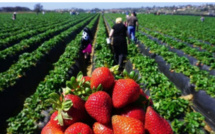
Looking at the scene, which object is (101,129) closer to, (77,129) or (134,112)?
(77,129)

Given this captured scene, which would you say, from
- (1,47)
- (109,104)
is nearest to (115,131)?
(109,104)

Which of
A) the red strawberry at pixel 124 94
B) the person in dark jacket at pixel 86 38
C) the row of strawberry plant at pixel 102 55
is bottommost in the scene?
the row of strawberry plant at pixel 102 55

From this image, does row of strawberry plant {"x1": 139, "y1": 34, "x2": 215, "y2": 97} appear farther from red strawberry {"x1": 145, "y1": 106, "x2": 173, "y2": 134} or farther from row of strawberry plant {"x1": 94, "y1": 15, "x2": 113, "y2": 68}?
red strawberry {"x1": 145, "y1": 106, "x2": 173, "y2": 134}

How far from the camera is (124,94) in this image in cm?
177

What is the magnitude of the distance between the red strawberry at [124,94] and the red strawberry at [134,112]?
57mm

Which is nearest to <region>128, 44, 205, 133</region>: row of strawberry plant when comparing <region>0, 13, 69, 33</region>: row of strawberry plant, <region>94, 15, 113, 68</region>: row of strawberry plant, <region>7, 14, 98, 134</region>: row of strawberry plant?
<region>94, 15, 113, 68</region>: row of strawberry plant

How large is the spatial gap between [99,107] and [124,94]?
25 centimetres

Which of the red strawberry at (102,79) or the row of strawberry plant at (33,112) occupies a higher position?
the red strawberry at (102,79)

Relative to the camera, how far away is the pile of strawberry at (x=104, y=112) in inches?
64.6

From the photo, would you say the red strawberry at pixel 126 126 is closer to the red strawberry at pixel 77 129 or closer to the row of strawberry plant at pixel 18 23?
the red strawberry at pixel 77 129

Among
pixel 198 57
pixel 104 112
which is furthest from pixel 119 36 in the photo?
pixel 104 112

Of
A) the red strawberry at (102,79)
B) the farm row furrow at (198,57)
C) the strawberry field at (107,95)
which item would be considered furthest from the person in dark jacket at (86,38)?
the red strawberry at (102,79)

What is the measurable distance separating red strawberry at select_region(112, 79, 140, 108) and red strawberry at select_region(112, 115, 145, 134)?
0.18m

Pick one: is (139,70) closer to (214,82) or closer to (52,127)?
(214,82)
